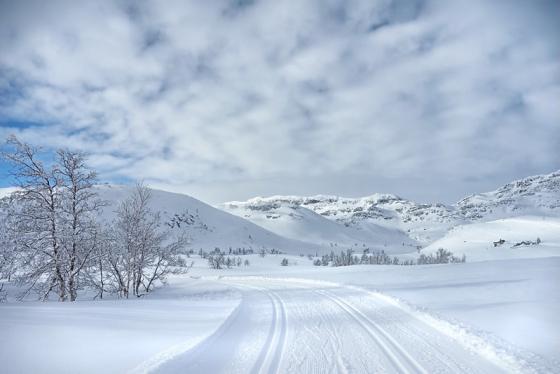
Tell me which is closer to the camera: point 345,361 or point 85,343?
point 345,361

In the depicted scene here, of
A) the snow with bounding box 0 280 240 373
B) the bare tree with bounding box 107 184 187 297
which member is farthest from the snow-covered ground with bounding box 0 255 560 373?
the bare tree with bounding box 107 184 187 297

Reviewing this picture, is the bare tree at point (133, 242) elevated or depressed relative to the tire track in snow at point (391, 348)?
elevated

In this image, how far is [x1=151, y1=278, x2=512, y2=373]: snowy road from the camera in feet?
23.4

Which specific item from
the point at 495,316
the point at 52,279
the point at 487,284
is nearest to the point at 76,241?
the point at 52,279

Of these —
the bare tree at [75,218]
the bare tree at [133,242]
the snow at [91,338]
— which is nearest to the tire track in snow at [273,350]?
the snow at [91,338]

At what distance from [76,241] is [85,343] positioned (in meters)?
12.6

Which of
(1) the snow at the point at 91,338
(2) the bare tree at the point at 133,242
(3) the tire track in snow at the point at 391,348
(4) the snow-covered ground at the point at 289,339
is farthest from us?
(2) the bare tree at the point at 133,242

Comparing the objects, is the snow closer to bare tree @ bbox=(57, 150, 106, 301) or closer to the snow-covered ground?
the snow-covered ground

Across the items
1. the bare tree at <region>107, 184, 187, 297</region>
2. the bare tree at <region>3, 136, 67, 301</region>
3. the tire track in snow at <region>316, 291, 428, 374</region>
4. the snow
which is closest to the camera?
the snow

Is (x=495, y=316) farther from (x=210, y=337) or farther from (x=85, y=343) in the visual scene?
(x=85, y=343)

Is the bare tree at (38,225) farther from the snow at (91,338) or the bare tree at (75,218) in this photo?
the snow at (91,338)

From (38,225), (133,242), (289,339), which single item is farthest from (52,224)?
(289,339)

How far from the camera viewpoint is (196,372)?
6934 millimetres

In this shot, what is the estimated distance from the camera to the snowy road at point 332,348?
713 centimetres
